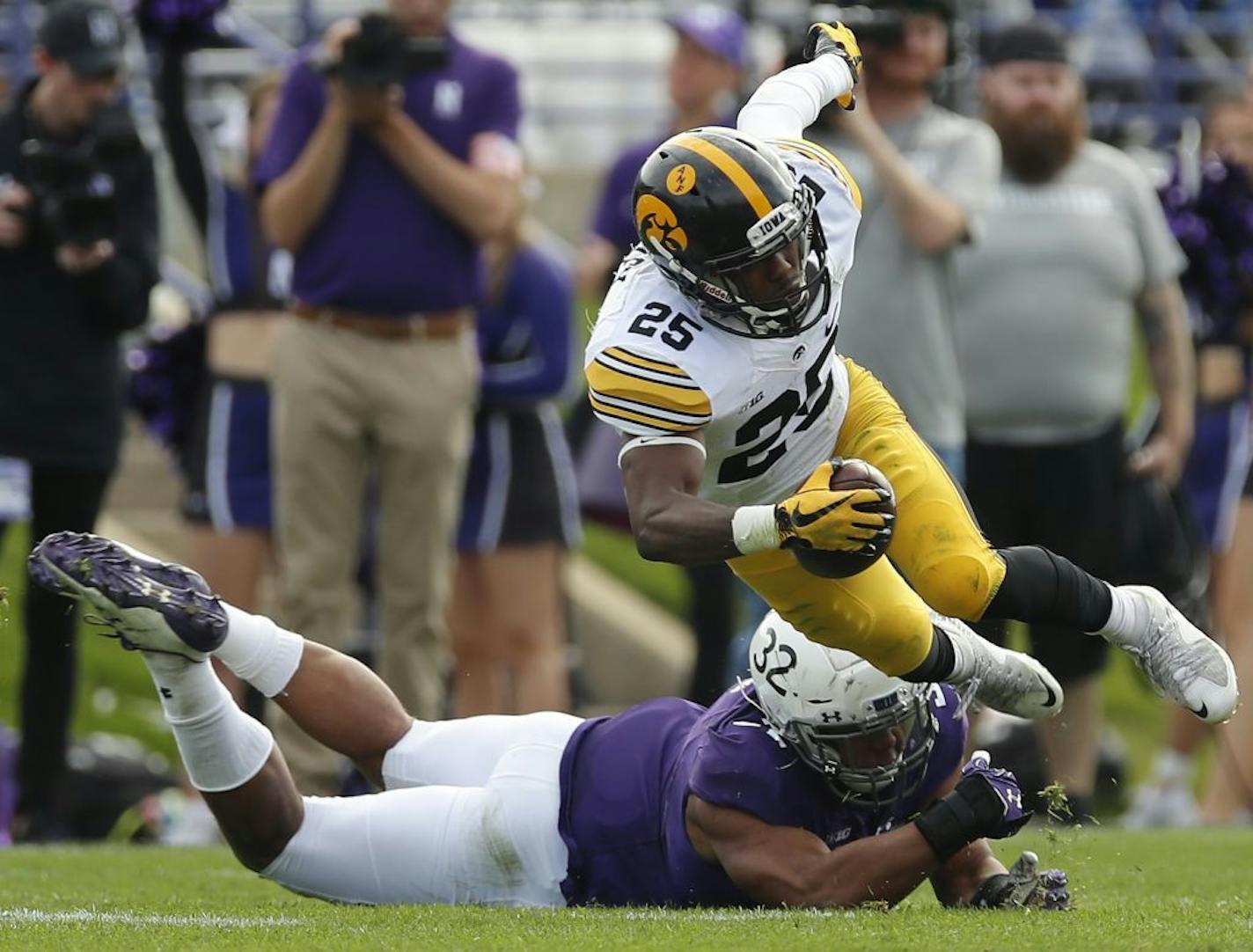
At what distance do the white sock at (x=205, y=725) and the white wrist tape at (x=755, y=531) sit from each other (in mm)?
1223

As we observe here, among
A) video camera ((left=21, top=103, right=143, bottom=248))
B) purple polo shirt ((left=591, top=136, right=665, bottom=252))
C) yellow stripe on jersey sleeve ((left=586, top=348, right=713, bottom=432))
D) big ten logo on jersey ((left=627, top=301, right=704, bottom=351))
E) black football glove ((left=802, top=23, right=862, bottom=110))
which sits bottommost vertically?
purple polo shirt ((left=591, top=136, right=665, bottom=252))

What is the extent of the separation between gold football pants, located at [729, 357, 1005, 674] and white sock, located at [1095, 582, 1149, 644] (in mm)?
313

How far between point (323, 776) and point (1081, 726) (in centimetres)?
254

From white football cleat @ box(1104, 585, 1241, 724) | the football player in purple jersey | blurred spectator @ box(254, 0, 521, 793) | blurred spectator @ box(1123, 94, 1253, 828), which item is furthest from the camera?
blurred spectator @ box(1123, 94, 1253, 828)

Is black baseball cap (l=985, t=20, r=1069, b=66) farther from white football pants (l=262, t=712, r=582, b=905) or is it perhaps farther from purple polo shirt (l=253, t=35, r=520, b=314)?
white football pants (l=262, t=712, r=582, b=905)

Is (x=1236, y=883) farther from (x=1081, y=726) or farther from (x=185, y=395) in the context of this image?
(x=185, y=395)

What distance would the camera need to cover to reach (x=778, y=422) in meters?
5.13

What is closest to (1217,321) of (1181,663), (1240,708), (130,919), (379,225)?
(1240,708)

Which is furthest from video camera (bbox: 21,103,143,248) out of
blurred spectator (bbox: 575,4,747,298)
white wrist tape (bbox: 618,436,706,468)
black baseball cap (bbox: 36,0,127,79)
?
white wrist tape (bbox: 618,436,706,468)

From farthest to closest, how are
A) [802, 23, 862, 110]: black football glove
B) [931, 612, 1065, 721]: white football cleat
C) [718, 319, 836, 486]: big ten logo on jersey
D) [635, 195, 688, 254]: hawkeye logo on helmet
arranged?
[802, 23, 862, 110]: black football glove, [718, 319, 836, 486]: big ten logo on jersey, [931, 612, 1065, 721]: white football cleat, [635, 195, 688, 254]: hawkeye logo on helmet

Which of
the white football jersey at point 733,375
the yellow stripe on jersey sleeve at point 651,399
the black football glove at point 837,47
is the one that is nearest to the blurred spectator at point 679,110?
the black football glove at point 837,47

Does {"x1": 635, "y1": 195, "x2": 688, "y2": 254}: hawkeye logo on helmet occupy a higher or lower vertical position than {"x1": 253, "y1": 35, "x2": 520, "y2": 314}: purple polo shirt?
higher

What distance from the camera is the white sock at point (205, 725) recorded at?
4953 mm

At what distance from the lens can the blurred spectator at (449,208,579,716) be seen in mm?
8258
